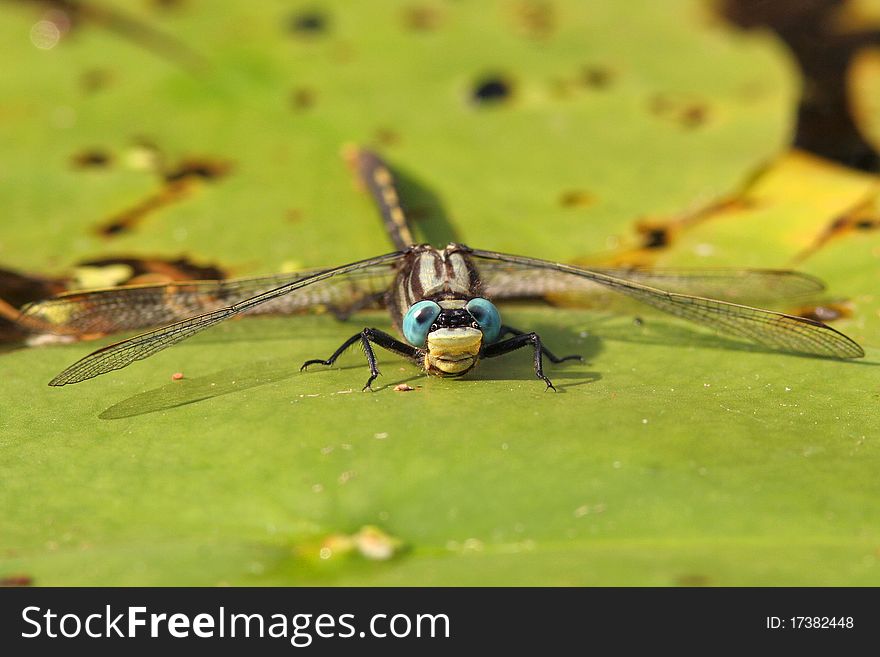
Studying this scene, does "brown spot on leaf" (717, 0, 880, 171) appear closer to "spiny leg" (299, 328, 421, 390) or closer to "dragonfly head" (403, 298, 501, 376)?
"dragonfly head" (403, 298, 501, 376)

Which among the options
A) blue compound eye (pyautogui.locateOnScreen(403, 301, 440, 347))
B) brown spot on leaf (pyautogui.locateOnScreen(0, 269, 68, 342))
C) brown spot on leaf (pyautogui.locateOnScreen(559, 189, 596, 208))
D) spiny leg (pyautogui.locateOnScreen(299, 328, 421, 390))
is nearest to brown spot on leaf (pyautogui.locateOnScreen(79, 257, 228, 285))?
brown spot on leaf (pyautogui.locateOnScreen(0, 269, 68, 342))

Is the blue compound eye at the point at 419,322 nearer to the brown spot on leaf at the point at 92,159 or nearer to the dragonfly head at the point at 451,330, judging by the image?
the dragonfly head at the point at 451,330

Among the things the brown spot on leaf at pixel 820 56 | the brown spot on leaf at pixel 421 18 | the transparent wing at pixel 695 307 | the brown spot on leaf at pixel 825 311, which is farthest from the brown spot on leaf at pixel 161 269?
the brown spot on leaf at pixel 820 56

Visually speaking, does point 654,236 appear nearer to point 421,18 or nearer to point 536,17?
point 536,17

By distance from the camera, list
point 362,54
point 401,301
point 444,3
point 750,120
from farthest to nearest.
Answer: point 444,3, point 362,54, point 750,120, point 401,301

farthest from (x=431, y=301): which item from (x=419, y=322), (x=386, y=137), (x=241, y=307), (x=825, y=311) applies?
(x=386, y=137)
